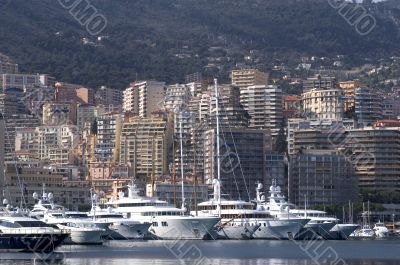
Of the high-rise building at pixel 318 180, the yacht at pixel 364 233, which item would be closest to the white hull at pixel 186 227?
the yacht at pixel 364 233

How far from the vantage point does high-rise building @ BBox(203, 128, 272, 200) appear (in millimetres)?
177125

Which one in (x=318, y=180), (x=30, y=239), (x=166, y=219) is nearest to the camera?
(x=30, y=239)

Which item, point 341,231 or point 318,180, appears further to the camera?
point 318,180

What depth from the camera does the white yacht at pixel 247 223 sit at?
12719 centimetres

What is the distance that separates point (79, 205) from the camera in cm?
16888

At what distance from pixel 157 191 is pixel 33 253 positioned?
8118cm

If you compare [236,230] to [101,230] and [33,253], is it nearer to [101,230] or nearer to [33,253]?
[101,230]

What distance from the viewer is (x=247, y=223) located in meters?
127

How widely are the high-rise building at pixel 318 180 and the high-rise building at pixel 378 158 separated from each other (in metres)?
9.89

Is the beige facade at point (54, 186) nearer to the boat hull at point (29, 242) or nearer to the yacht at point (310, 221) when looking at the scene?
the yacht at point (310, 221)

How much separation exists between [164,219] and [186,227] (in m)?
2.78

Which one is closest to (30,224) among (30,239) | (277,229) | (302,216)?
(30,239)

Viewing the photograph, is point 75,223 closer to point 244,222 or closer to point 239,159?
point 244,222

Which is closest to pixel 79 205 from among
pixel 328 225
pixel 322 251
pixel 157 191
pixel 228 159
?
pixel 157 191
